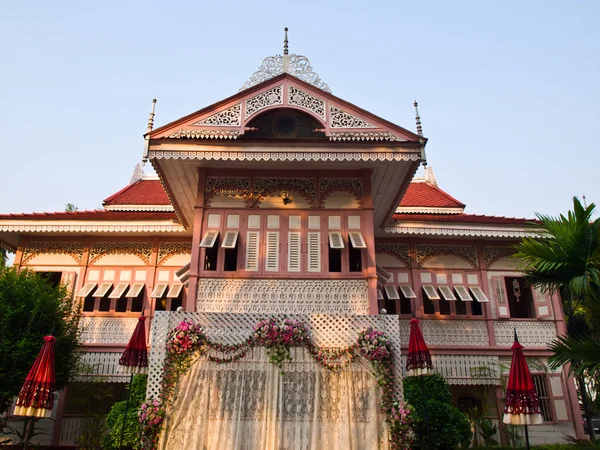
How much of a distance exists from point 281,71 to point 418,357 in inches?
286

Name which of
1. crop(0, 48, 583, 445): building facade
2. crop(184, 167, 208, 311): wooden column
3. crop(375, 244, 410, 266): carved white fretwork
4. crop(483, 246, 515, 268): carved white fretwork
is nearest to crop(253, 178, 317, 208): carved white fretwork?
crop(0, 48, 583, 445): building facade

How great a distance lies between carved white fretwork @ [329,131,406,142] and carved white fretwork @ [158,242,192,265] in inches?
240

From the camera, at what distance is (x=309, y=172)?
12375 mm

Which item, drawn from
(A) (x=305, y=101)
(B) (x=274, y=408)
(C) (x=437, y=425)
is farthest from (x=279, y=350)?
(A) (x=305, y=101)

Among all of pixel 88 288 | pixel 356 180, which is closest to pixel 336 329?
pixel 356 180

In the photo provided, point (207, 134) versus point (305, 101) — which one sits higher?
point (305, 101)

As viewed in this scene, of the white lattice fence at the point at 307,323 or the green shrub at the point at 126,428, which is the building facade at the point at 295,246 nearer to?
the white lattice fence at the point at 307,323

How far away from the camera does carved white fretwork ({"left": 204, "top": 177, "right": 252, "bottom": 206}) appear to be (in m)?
12.2

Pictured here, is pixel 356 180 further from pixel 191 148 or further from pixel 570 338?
pixel 570 338

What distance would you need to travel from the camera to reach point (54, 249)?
15430mm

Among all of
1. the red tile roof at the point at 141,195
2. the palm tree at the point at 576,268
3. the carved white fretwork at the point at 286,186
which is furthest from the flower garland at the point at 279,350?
the red tile roof at the point at 141,195

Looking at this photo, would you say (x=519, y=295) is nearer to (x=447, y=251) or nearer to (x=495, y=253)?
(x=495, y=253)

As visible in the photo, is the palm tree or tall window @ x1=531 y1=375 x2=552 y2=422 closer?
the palm tree

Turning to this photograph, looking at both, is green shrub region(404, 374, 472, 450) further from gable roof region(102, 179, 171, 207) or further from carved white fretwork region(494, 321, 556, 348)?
gable roof region(102, 179, 171, 207)
